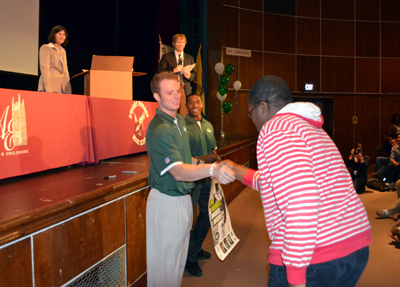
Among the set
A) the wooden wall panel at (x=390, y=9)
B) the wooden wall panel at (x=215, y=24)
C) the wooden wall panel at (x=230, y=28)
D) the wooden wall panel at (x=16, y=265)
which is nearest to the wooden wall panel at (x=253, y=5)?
the wooden wall panel at (x=230, y=28)

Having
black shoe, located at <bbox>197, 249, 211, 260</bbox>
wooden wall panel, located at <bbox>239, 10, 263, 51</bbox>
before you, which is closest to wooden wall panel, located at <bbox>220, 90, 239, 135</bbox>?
wooden wall panel, located at <bbox>239, 10, 263, 51</bbox>

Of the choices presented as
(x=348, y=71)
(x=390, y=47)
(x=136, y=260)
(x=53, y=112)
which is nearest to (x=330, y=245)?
(x=136, y=260)

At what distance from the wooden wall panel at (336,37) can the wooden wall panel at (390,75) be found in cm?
118

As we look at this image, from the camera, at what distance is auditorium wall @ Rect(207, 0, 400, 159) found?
1043cm

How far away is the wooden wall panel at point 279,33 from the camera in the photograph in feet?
33.8

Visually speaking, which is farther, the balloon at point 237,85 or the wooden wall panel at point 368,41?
the wooden wall panel at point 368,41

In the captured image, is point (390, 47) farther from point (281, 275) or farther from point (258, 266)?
point (281, 275)

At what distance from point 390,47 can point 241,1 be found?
15.7ft

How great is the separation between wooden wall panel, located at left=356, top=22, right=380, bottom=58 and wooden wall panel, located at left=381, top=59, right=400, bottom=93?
0.40 meters

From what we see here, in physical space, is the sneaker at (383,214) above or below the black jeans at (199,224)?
below

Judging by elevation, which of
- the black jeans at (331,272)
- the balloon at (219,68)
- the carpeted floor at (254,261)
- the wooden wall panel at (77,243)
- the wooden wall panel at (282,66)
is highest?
the wooden wall panel at (282,66)

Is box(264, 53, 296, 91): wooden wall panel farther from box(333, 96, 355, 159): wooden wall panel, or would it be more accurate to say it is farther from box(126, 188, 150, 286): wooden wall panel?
box(126, 188, 150, 286): wooden wall panel

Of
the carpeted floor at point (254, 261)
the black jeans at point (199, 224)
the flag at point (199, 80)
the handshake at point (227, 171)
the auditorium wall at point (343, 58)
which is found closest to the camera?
the handshake at point (227, 171)

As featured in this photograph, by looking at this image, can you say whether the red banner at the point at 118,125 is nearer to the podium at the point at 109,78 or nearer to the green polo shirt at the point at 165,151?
the podium at the point at 109,78
